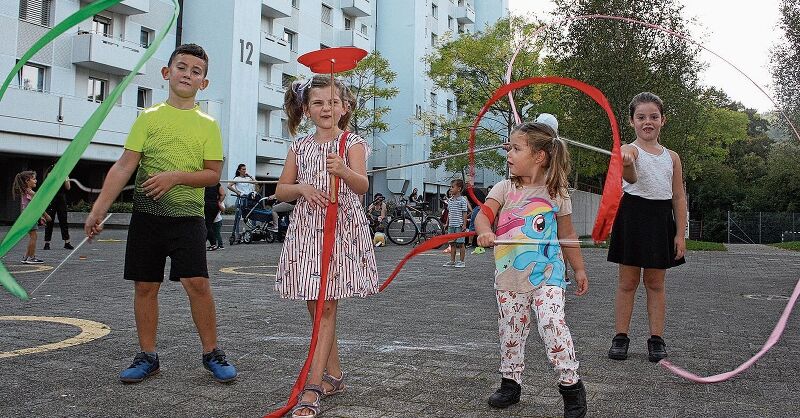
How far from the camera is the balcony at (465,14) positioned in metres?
51.8

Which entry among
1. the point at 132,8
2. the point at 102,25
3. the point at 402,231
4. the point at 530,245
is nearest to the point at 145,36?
the point at 102,25

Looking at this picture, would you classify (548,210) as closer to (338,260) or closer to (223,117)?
(338,260)

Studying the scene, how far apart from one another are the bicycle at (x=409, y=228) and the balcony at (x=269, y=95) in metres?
17.5

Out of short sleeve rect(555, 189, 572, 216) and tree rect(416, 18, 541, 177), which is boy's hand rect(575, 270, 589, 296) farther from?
tree rect(416, 18, 541, 177)

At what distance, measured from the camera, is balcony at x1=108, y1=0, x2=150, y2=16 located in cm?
2682

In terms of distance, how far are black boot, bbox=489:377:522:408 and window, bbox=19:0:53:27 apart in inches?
1011

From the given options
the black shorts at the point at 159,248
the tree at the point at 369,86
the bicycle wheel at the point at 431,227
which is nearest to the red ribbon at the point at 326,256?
the black shorts at the point at 159,248

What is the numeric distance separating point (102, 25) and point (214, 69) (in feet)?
16.6

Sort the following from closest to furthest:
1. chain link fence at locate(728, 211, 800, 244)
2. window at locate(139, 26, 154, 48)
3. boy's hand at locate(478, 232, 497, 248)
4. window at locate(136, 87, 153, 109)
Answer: boy's hand at locate(478, 232, 497, 248)
window at locate(136, 87, 153, 109)
window at locate(139, 26, 154, 48)
chain link fence at locate(728, 211, 800, 244)

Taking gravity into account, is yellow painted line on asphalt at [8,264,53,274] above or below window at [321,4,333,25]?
below

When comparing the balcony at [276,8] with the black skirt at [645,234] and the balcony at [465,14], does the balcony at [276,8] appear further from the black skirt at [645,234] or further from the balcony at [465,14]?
the black skirt at [645,234]

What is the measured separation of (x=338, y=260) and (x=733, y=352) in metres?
2.91

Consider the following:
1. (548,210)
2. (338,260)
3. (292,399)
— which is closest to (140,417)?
(292,399)

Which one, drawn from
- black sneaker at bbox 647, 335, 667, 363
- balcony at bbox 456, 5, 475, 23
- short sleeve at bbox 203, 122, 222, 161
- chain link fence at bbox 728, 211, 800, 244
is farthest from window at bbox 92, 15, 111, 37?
chain link fence at bbox 728, 211, 800, 244
